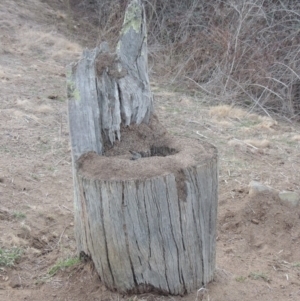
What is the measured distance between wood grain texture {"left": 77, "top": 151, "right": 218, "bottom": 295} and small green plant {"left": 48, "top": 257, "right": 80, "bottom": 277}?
27 centimetres

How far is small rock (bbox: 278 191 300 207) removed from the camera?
199 inches

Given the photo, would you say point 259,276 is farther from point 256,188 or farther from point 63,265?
point 256,188

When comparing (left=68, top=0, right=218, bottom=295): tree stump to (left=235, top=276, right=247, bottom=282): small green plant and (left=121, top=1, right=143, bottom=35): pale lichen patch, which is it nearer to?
(left=121, top=1, right=143, bottom=35): pale lichen patch

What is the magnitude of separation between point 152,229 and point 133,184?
25 cm

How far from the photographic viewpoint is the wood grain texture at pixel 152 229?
2963 mm

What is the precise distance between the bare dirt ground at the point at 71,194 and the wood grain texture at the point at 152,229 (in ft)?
0.37

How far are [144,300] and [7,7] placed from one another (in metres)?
9.35

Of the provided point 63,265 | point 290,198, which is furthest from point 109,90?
point 290,198

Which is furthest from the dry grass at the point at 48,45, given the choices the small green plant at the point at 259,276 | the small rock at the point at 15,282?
the small green plant at the point at 259,276

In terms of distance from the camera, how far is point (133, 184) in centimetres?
293

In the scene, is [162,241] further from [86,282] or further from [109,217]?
[86,282]

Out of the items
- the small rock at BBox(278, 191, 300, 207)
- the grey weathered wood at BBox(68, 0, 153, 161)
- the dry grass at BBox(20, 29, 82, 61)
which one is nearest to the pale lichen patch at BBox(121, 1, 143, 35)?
the grey weathered wood at BBox(68, 0, 153, 161)

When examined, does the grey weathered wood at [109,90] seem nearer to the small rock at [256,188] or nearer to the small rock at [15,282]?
the small rock at [15,282]

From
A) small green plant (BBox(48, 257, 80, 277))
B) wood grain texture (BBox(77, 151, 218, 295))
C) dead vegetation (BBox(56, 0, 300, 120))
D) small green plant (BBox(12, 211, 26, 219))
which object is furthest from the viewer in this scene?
dead vegetation (BBox(56, 0, 300, 120))
